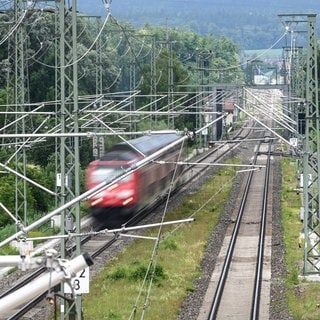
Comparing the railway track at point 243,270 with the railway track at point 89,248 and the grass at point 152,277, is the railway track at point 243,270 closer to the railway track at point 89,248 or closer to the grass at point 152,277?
the grass at point 152,277

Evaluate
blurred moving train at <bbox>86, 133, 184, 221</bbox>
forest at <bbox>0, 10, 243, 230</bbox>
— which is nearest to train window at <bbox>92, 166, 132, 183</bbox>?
blurred moving train at <bbox>86, 133, 184, 221</bbox>

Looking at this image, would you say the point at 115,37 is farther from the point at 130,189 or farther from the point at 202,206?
the point at 130,189

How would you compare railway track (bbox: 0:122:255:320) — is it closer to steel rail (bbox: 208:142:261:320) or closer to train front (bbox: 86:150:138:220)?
train front (bbox: 86:150:138:220)

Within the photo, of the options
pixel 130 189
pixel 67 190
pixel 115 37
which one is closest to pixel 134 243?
pixel 130 189

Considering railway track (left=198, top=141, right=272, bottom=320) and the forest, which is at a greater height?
the forest

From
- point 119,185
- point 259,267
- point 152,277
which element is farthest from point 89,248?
point 152,277

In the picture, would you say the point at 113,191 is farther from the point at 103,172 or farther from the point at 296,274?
the point at 296,274

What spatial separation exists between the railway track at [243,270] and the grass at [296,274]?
1.85ft

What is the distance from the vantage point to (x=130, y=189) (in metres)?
28.9

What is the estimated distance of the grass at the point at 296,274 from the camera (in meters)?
20.8

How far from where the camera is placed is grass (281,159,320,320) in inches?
819

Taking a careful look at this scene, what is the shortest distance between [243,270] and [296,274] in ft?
6.41

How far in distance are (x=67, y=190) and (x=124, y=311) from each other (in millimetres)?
4585

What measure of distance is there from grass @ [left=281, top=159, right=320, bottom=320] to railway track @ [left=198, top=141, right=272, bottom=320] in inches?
22.2
